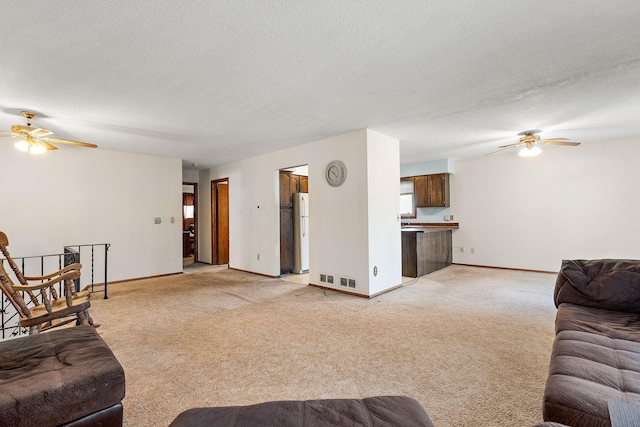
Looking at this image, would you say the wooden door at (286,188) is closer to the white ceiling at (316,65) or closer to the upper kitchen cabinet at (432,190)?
the white ceiling at (316,65)

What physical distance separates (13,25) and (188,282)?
166 inches

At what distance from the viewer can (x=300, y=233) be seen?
19.3 ft

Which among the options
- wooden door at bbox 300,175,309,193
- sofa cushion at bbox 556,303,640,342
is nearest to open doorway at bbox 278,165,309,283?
wooden door at bbox 300,175,309,193

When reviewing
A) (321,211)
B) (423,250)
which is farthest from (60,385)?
(423,250)

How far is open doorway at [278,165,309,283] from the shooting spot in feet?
18.8

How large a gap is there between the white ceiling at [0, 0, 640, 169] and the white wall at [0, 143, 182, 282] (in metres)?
1.13

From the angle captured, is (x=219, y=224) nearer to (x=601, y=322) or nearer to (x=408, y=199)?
(x=408, y=199)

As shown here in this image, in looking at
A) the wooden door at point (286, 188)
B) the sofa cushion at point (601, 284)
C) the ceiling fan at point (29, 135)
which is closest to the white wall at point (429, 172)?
the wooden door at point (286, 188)

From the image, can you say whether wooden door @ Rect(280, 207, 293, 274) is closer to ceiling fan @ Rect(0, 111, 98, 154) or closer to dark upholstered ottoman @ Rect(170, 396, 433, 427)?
ceiling fan @ Rect(0, 111, 98, 154)

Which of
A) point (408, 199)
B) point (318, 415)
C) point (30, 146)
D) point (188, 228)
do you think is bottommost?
point (318, 415)

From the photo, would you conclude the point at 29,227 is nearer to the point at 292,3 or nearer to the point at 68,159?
the point at 68,159

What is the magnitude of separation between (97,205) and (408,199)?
21.6 ft

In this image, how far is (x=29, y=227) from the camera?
4.48m

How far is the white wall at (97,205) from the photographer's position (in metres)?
4.42
